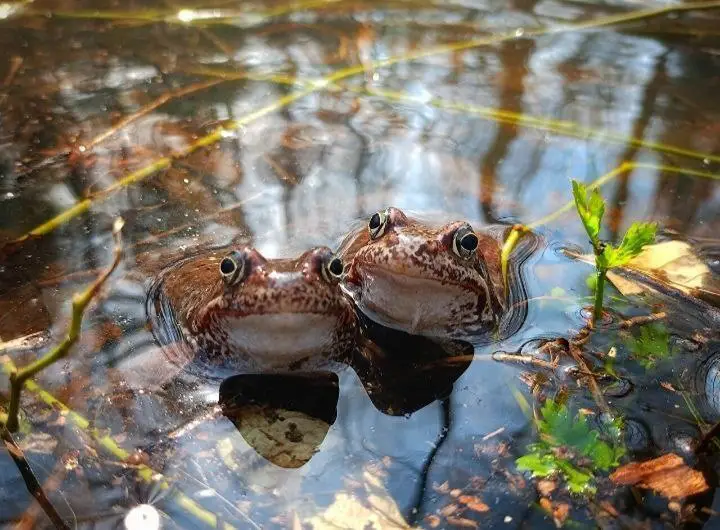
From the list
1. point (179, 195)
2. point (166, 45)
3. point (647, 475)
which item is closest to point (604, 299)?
point (647, 475)

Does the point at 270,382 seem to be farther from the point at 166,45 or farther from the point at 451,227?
the point at 166,45

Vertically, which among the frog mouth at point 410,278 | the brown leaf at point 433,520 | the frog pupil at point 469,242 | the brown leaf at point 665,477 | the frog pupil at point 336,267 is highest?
the frog pupil at point 336,267

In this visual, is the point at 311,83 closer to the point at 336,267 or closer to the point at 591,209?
the point at 336,267

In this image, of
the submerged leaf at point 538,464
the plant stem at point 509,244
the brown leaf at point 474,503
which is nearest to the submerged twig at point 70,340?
the brown leaf at point 474,503

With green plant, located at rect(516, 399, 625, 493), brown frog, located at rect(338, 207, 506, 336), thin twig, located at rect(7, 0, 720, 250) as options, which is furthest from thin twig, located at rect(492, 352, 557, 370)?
thin twig, located at rect(7, 0, 720, 250)

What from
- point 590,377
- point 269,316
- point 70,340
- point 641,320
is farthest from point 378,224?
point 70,340

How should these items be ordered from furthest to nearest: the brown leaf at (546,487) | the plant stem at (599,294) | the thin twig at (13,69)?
1. the thin twig at (13,69)
2. the plant stem at (599,294)
3. the brown leaf at (546,487)

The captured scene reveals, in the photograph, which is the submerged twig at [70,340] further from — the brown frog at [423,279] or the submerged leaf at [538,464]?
the submerged leaf at [538,464]

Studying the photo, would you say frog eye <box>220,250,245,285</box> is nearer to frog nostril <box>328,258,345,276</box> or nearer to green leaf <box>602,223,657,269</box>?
frog nostril <box>328,258,345,276</box>
